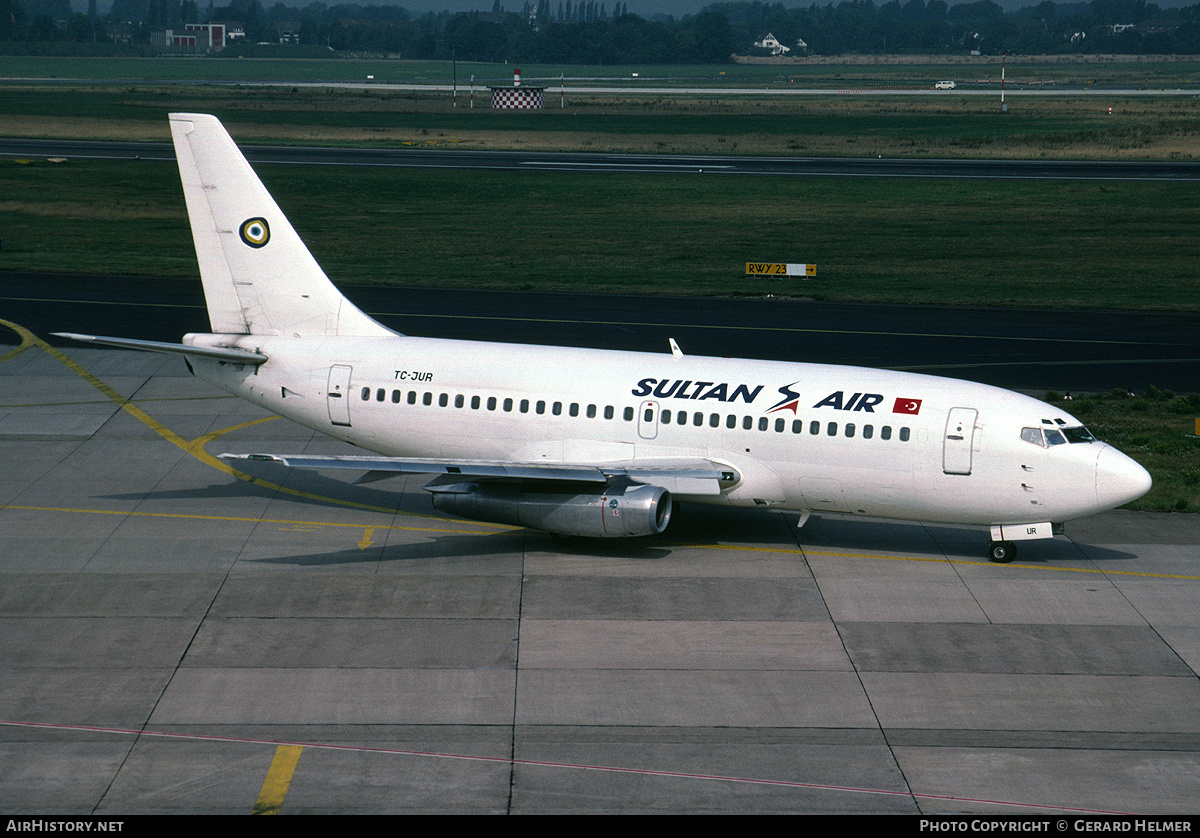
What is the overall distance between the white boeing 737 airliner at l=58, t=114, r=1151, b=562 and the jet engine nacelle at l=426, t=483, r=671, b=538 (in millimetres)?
37

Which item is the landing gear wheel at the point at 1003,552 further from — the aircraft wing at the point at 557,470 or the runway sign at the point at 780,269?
the runway sign at the point at 780,269

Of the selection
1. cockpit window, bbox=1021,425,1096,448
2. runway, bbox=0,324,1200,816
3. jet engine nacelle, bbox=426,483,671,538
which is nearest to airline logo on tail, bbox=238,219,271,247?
runway, bbox=0,324,1200,816

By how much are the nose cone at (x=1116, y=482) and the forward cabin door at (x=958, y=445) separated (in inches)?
108

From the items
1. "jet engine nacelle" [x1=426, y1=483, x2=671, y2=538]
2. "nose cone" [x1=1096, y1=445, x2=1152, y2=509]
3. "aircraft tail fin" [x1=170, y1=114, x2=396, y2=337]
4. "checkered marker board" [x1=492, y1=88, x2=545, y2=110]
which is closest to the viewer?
"nose cone" [x1=1096, y1=445, x2=1152, y2=509]

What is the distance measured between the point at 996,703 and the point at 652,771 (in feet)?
21.8

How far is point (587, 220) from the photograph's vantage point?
85188 millimetres

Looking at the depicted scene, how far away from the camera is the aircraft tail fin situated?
33.8 meters

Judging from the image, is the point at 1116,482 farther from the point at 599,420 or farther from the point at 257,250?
the point at 257,250

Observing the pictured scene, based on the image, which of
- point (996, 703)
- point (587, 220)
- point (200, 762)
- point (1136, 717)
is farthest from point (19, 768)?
point (587, 220)

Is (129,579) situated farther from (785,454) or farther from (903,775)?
(903,775)

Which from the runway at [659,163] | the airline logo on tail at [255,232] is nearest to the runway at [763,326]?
the airline logo on tail at [255,232]

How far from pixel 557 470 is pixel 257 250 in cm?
1079

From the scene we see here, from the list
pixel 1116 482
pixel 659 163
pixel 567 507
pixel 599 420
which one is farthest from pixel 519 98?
pixel 1116 482

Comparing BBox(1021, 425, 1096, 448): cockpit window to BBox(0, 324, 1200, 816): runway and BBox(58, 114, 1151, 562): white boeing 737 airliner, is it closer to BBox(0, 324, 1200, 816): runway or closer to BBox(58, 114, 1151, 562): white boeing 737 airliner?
BBox(58, 114, 1151, 562): white boeing 737 airliner
